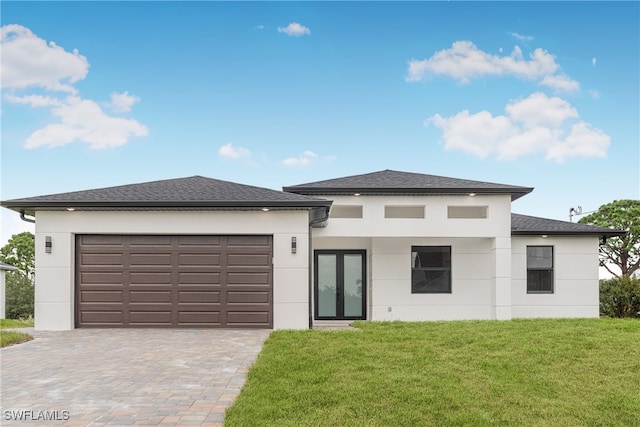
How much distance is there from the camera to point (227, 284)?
11203mm

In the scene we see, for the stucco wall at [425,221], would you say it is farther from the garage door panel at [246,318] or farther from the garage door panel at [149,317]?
the garage door panel at [149,317]

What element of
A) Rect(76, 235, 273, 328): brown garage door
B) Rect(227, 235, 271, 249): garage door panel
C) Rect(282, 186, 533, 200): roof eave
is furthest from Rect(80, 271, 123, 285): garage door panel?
Rect(282, 186, 533, 200): roof eave

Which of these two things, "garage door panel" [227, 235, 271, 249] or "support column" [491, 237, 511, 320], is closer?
"garage door panel" [227, 235, 271, 249]

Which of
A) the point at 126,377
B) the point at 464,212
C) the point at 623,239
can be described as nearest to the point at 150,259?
the point at 126,377

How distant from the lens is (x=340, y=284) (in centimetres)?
1480

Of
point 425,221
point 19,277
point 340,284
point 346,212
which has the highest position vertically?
point 346,212

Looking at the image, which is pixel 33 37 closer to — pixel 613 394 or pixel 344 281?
pixel 344 281

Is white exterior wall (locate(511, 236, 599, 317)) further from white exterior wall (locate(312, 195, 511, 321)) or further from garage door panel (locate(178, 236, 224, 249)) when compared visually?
garage door panel (locate(178, 236, 224, 249))

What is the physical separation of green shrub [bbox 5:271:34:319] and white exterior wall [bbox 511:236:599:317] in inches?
990

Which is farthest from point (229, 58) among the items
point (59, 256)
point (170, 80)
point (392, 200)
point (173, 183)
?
point (59, 256)

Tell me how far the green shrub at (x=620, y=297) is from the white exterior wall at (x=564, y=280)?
1718 mm

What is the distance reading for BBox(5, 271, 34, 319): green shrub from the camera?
85.0 feet

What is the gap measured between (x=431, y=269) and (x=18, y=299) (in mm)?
23481

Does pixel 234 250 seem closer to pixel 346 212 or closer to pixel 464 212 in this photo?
pixel 346 212
